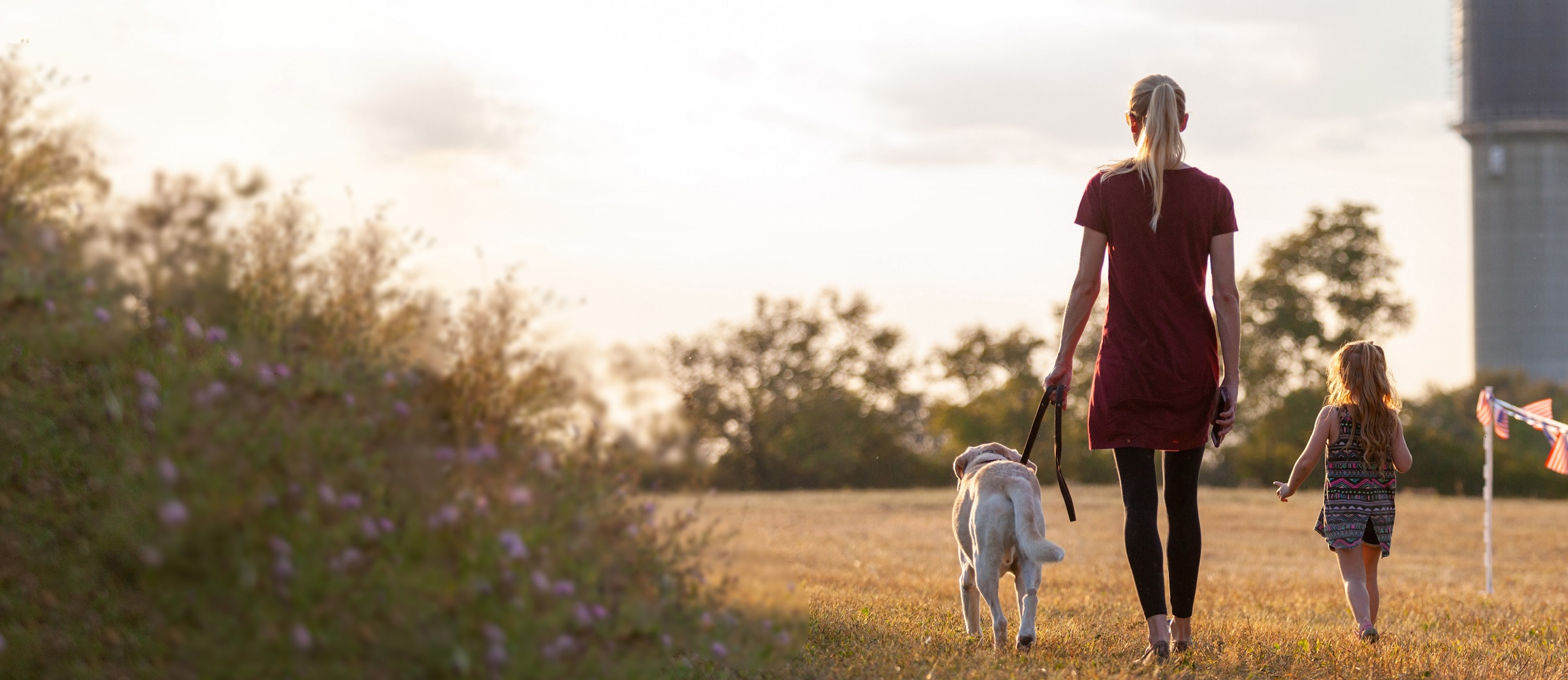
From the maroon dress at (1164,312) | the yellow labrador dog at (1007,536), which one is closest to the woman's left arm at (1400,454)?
the maroon dress at (1164,312)

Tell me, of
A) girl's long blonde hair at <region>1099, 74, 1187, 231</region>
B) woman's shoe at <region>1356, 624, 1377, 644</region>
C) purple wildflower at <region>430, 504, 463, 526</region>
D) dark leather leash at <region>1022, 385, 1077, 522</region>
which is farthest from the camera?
woman's shoe at <region>1356, 624, 1377, 644</region>

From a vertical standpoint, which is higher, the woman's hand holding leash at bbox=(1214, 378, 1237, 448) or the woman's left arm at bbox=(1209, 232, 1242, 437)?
the woman's left arm at bbox=(1209, 232, 1242, 437)

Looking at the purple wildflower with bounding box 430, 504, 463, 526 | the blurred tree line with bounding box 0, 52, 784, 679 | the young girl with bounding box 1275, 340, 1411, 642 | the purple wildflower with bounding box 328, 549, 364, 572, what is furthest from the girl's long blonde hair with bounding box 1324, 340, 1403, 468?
the purple wildflower with bounding box 328, 549, 364, 572

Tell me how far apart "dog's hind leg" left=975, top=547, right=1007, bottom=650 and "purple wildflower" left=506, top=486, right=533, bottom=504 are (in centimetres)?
250

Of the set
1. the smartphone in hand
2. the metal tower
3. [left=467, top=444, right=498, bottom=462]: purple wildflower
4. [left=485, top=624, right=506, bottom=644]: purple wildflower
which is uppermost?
the metal tower

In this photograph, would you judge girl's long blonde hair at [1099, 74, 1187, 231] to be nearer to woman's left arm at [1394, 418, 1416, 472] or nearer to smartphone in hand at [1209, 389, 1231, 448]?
smartphone in hand at [1209, 389, 1231, 448]

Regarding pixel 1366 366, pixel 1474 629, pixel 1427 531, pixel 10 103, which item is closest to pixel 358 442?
pixel 10 103

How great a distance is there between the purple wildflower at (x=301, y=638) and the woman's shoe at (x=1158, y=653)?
11.2 ft

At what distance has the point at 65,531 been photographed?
3.85 m

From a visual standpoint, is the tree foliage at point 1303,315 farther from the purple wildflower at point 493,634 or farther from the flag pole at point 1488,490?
the purple wildflower at point 493,634

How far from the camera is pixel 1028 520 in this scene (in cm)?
525

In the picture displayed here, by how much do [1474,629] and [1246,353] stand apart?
31.8 metres

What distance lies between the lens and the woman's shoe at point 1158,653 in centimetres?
517

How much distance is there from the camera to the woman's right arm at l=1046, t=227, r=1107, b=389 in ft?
17.4
